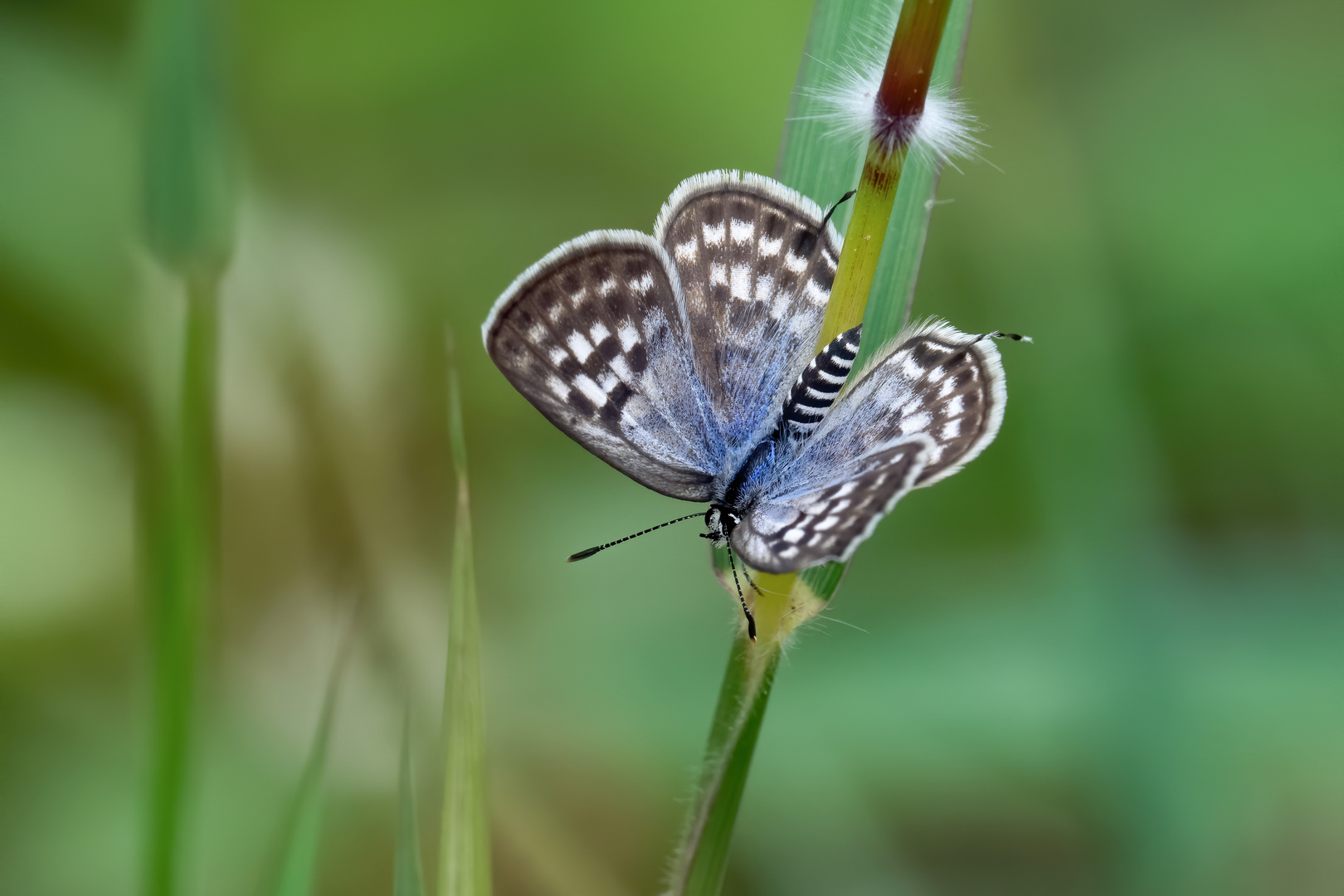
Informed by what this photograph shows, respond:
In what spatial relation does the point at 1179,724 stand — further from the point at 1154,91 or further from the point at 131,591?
the point at 131,591

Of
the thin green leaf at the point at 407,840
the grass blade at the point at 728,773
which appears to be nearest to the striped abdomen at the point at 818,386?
the grass blade at the point at 728,773

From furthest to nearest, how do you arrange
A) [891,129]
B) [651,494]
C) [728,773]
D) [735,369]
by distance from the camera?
[651,494]
[735,369]
[728,773]
[891,129]

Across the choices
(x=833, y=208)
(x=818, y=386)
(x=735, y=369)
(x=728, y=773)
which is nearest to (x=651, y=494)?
(x=735, y=369)

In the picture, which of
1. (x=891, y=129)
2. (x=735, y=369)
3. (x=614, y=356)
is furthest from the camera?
(x=735, y=369)

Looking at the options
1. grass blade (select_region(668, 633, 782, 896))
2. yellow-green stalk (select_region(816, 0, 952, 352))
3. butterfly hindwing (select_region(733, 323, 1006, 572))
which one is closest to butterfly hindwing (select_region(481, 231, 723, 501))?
butterfly hindwing (select_region(733, 323, 1006, 572))

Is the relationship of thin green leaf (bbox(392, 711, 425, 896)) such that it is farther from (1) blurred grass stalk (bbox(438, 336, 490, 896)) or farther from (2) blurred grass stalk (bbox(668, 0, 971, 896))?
(2) blurred grass stalk (bbox(668, 0, 971, 896))

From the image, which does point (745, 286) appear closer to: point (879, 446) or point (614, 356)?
point (614, 356)

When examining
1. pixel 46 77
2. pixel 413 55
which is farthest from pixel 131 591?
pixel 413 55

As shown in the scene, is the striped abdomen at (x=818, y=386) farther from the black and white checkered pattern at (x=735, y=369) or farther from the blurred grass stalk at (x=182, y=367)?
the blurred grass stalk at (x=182, y=367)
